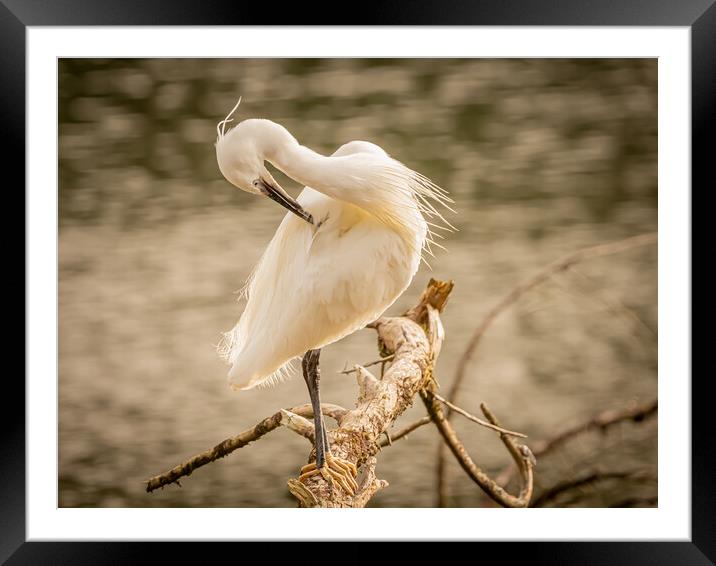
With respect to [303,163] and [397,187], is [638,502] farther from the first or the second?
[303,163]

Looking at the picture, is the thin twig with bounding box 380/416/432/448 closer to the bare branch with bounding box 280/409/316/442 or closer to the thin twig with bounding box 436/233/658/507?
the thin twig with bounding box 436/233/658/507

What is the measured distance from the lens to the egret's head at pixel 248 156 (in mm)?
1521

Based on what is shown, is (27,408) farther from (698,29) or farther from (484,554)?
(698,29)

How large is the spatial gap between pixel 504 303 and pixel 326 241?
2.22 ft

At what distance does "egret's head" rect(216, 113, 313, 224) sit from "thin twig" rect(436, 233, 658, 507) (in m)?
0.78

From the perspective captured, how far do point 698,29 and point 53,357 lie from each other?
178cm

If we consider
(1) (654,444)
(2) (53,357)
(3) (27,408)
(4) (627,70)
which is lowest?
(1) (654,444)

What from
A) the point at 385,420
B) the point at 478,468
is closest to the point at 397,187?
the point at 385,420

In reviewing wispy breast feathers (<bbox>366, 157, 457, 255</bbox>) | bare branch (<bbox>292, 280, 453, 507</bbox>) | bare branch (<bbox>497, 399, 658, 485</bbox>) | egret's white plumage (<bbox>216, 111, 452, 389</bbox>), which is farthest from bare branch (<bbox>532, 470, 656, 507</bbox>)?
wispy breast feathers (<bbox>366, 157, 457, 255</bbox>)

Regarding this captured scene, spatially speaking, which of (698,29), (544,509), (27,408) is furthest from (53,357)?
(698,29)

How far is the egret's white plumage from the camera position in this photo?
1.54 m

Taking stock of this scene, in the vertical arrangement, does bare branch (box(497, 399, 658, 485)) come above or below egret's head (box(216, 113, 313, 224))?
below

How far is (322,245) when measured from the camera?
1.63m

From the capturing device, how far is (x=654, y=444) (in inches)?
76.8
